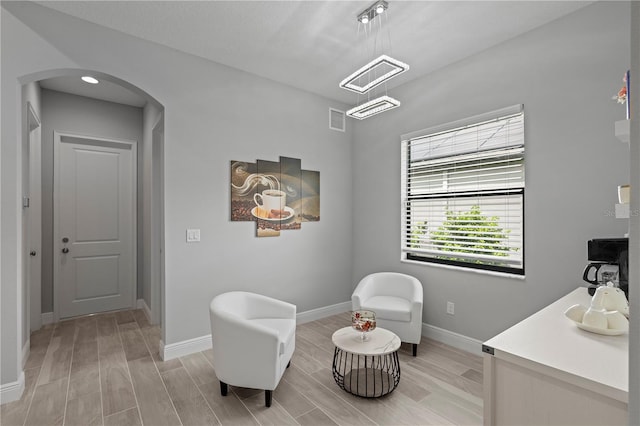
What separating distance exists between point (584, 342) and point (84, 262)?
507 centimetres

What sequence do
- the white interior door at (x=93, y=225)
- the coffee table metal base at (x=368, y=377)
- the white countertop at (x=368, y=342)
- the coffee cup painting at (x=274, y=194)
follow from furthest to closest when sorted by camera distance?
the white interior door at (x=93, y=225) < the coffee cup painting at (x=274, y=194) < the coffee table metal base at (x=368, y=377) < the white countertop at (x=368, y=342)

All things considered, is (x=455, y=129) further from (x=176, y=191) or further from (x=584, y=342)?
(x=176, y=191)

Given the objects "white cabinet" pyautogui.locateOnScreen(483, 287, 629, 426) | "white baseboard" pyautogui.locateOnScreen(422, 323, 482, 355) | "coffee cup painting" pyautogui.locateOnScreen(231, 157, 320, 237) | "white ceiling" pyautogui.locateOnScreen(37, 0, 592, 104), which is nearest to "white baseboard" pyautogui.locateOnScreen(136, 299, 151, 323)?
Answer: "coffee cup painting" pyautogui.locateOnScreen(231, 157, 320, 237)

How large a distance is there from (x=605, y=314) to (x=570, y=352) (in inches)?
14.9

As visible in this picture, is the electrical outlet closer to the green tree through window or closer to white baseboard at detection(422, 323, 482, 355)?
white baseboard at detection(422, 323, 482, 355)

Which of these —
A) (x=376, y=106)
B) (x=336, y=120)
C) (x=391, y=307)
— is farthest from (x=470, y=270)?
(x=336, y=120)

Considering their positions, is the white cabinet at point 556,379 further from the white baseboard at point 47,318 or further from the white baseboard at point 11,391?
the white baseboard at point 47,318

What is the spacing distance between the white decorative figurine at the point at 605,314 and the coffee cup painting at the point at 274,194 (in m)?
2.77

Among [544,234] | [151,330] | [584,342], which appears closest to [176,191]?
[151,330]

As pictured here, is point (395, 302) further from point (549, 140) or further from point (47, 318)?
point (47, 318)

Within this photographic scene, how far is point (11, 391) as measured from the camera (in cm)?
224

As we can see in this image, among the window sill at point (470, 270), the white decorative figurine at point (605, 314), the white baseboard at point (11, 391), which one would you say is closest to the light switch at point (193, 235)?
the white baseboard at point (11, 391)

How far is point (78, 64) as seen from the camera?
2.53 metres

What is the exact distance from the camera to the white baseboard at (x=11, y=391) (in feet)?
7.25
